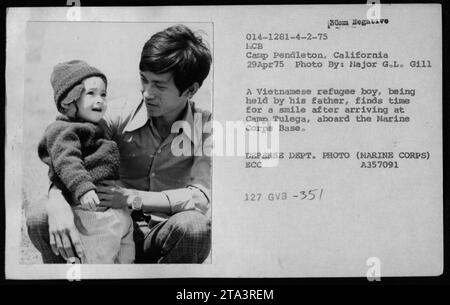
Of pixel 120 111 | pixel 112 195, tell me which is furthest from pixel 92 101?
pixel 112 195

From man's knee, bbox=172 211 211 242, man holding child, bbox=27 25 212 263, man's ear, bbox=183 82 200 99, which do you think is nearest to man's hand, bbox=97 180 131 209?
man holding child, bbox=27 25 212 263

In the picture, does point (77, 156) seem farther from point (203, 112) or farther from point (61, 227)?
point (203, 112)

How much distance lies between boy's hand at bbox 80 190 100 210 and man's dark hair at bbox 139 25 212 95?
26 cm

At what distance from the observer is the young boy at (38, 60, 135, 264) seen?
85cm

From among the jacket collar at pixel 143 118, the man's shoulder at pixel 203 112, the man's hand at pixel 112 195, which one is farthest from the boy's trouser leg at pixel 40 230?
the man's shoulder at pixel 203 112

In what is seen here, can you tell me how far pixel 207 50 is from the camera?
0.87m

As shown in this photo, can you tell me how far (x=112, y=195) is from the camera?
858mm

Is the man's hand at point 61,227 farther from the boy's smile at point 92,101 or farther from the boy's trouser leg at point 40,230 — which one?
the boy's smile at point 92,101

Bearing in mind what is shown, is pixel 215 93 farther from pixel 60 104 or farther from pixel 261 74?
pixel 60 104

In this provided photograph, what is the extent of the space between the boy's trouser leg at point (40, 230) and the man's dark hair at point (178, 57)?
334 millimetres

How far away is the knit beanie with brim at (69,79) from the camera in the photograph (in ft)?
2.83
